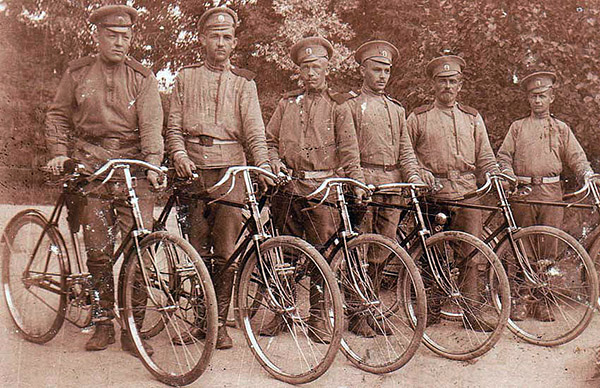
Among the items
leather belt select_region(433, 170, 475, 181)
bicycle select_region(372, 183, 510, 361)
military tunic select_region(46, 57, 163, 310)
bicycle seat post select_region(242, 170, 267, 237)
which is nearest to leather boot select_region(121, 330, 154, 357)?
military tunic select_region(46, 57, 163, 310)

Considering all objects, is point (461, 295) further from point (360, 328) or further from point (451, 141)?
point (451, 141)

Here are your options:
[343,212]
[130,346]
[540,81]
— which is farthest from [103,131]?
[540,81]

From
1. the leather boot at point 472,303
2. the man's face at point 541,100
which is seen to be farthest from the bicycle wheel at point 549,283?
the man's face at point 541,100

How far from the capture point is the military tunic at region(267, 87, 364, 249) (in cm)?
414

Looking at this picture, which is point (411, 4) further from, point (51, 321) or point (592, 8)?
point (51, 321)

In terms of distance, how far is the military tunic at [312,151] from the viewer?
414 cm

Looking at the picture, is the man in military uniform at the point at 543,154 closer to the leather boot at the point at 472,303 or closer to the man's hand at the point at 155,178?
the leather boot at the point at 472,303

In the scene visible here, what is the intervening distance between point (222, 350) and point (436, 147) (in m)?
2.05

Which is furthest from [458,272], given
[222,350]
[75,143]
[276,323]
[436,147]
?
[75,143]

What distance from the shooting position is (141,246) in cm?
328

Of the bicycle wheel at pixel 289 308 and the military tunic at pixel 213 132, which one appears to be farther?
the military tunic at pixel 213 132

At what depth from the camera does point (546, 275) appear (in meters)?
4.27

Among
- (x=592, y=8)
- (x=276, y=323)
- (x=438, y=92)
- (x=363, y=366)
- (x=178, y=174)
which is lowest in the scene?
(x=363, y=366)

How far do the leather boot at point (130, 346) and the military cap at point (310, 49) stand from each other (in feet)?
6.42
